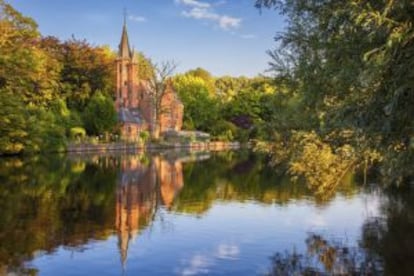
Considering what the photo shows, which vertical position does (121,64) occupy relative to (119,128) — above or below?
above

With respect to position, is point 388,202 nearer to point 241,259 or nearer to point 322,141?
point 322,141

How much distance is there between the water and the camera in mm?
12440

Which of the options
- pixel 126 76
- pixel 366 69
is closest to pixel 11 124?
pixel 126 76

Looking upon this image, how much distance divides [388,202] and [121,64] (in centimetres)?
6157

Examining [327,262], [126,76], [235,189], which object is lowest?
[327,262]

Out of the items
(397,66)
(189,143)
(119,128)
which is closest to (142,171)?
(397,66)

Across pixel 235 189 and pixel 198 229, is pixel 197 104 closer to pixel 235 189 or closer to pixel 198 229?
pixel 235 189

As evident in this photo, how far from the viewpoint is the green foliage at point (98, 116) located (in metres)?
63.2

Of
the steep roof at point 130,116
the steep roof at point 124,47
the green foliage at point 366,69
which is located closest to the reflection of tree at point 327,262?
the green foliage at point 366,69

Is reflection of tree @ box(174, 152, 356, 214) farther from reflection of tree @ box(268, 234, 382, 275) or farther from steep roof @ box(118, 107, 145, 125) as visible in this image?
steep roof @ box(118, 107, 145, 125)

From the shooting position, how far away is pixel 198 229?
16.8 m

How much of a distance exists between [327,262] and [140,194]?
13069mm

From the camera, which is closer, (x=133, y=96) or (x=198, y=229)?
(x=198, y=229)

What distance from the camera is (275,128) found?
16.8 m
